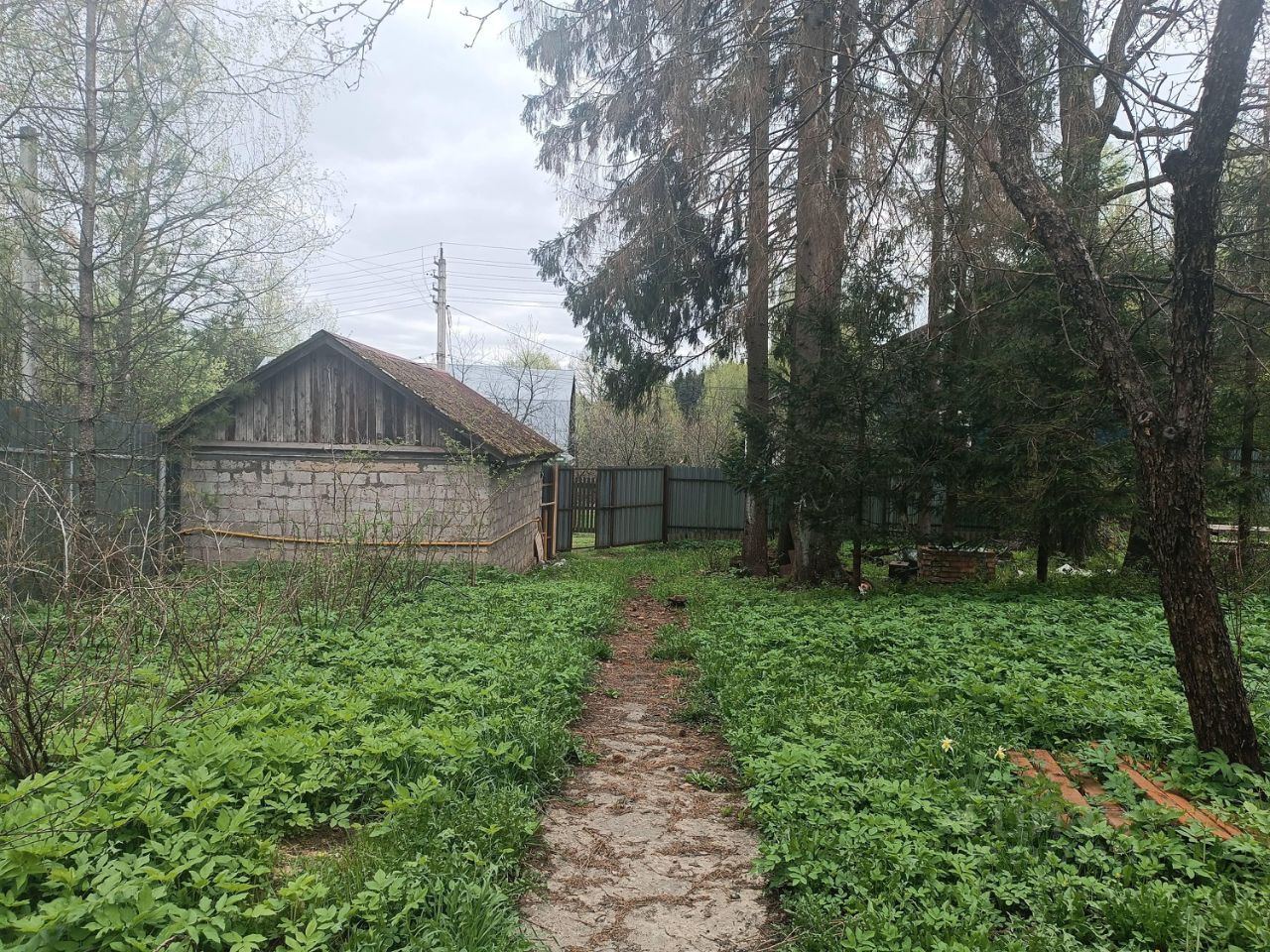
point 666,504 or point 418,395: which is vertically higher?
point 418,395

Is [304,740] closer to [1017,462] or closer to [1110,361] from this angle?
[1110,361]

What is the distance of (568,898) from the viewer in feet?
9.97

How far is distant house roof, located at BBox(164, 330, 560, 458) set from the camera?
1177 centimetres

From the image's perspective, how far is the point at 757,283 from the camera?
10.7 metres

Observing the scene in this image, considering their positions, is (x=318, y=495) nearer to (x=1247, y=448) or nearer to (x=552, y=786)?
(x=552, y=786)

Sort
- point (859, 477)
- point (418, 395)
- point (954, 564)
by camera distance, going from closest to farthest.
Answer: point (859, 477)
point (954, 564)
point (418, 395)

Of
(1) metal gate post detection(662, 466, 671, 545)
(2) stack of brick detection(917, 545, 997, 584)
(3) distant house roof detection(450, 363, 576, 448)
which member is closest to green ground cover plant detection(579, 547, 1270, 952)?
(2) stack of brick detection(917, 545, 997, 584)

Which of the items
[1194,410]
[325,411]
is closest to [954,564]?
[1194,410]

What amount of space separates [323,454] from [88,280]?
425 centimetres

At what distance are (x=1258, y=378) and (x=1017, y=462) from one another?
3.70 m

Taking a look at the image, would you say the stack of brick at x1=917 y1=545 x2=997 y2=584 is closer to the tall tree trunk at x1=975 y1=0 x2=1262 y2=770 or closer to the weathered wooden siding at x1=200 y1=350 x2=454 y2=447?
the tall tree trunk at x1=975 y1=0 x2=1262 y2=770

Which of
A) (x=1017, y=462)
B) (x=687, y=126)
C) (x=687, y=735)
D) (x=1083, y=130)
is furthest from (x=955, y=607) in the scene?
(x=687, y=126)

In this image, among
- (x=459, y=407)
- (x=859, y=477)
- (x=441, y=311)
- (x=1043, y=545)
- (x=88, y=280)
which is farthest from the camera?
(x=441, y=311)

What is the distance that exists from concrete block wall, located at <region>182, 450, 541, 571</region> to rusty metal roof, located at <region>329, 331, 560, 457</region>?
27.6 inches
